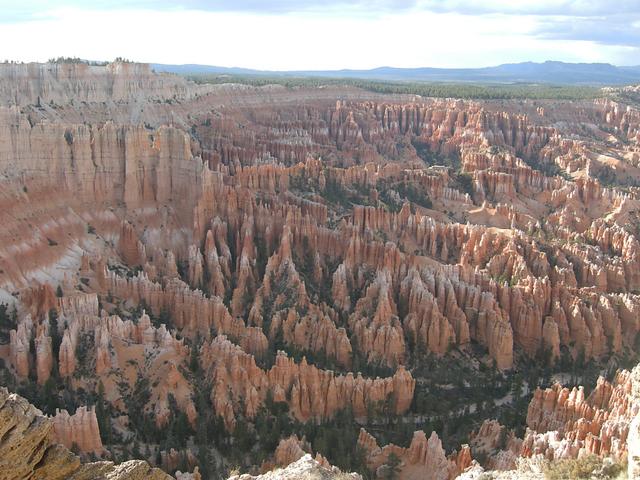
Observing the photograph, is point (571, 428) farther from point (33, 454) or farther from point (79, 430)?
point (33, 454)

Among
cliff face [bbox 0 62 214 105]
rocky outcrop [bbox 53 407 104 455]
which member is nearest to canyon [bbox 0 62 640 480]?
rocky outcrop [bbox 53 407 104 455]

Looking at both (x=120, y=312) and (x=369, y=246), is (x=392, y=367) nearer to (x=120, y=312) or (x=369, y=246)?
(x=369, y=246)

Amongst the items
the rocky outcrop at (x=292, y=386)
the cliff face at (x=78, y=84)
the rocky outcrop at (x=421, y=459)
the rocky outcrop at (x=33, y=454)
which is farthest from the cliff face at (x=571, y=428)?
the cliff face at (x=78, y=84)

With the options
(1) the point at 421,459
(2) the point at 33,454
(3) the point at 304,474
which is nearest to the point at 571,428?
(1) the point at 421,459

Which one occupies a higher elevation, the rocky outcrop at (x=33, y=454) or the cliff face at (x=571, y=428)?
the rocky outcrop at (x=33, y=454)

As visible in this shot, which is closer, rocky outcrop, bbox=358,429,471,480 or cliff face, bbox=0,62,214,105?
rocky outcrop, bbox=358,429,471,480

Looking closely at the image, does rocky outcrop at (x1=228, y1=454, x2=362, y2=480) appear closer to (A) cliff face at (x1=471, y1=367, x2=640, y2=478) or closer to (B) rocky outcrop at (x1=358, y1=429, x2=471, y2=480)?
(A) cliff face at (x1=471, y1=367, x2=640, y2=478)

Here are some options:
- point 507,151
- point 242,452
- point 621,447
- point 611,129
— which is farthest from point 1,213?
point 611,129

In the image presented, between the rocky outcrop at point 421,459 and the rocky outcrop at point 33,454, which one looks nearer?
the rocky outcrop at point 33,454

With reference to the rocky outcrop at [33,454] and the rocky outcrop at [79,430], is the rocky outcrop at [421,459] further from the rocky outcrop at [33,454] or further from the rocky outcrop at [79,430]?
the rocky outcrop at [33,454]

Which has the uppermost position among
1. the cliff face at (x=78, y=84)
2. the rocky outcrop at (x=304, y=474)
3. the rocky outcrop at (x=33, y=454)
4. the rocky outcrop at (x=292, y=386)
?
the cliff face at (x=78, y=84)
